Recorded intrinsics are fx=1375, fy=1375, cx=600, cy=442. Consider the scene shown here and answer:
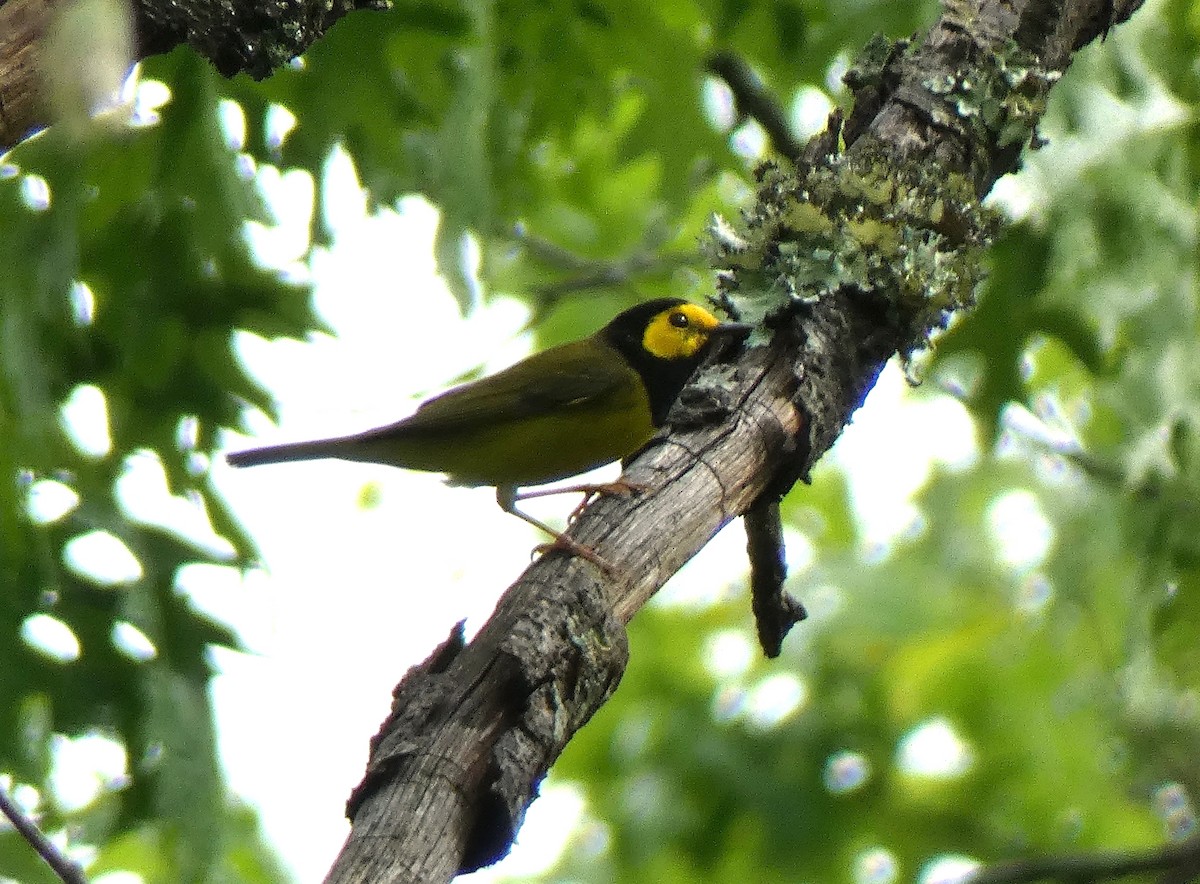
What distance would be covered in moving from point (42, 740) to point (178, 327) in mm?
1415

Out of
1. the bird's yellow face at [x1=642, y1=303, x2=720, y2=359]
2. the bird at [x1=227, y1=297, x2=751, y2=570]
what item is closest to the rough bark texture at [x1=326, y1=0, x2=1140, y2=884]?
the bird at [x1=227, y1=297, x2=751, y2=570]

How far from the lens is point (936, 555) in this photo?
9.88m

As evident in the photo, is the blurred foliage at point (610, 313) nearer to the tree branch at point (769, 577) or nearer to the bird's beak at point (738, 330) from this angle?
the bird's beak at point (738, 330)

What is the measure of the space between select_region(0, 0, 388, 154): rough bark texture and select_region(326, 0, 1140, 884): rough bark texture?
1.01m

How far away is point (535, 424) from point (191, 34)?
Answer: 11.6ft

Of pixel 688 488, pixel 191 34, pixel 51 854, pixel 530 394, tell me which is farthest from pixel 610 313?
pixel 51 854

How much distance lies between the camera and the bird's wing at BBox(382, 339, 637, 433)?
576cm

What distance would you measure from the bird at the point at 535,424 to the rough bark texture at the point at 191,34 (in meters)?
3.14

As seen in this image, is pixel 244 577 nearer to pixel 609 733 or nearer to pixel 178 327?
pixel 178 327

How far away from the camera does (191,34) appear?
2.27 meters

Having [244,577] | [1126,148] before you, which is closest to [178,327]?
[244,577]

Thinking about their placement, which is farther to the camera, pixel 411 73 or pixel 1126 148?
pixel 1126 148

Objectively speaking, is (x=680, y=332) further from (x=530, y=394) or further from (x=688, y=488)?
(x=688, y=488)

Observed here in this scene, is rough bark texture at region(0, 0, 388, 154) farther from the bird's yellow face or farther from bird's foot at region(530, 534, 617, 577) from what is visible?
the bird's yellow face
